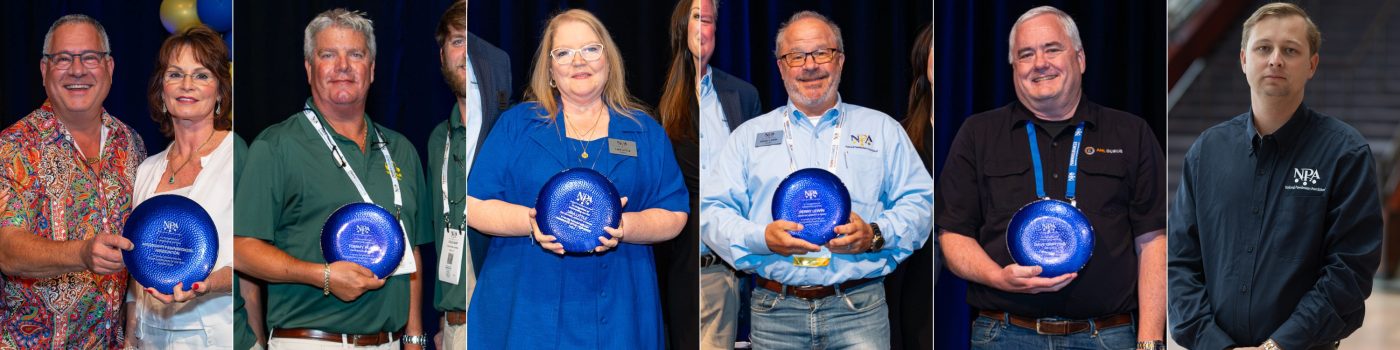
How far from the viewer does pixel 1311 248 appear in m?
3.62

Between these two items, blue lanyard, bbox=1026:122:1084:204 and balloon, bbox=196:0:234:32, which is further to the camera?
balloon, bbox=196:0:234:32

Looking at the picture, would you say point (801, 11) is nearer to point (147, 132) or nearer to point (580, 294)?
point (580, 294)

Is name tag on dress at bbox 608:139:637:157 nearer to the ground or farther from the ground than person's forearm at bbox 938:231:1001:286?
farther from the ground

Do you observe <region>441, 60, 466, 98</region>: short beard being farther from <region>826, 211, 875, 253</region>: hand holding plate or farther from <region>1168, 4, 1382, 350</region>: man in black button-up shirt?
<region>1168, 4, 1382, 350</region>: man in black button-up shirt

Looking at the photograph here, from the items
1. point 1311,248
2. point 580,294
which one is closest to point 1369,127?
point 1311,248

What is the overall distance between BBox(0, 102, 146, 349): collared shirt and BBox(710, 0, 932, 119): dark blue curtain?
211 cm

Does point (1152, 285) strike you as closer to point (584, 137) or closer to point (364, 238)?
point (584, 137)

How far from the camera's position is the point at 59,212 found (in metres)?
3.97

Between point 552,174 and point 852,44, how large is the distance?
3.66 ft

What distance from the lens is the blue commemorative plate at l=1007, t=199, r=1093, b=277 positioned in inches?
148

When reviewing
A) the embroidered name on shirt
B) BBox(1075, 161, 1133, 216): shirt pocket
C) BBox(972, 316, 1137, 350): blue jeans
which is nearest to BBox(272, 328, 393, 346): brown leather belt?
the embroidered name on shirt

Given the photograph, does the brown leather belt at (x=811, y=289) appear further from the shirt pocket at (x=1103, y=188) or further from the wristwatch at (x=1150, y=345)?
the wristwatch at (x=1150, y=345)

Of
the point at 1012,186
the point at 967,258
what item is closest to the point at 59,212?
the point at 967,258

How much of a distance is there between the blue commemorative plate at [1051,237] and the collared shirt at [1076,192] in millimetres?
36
